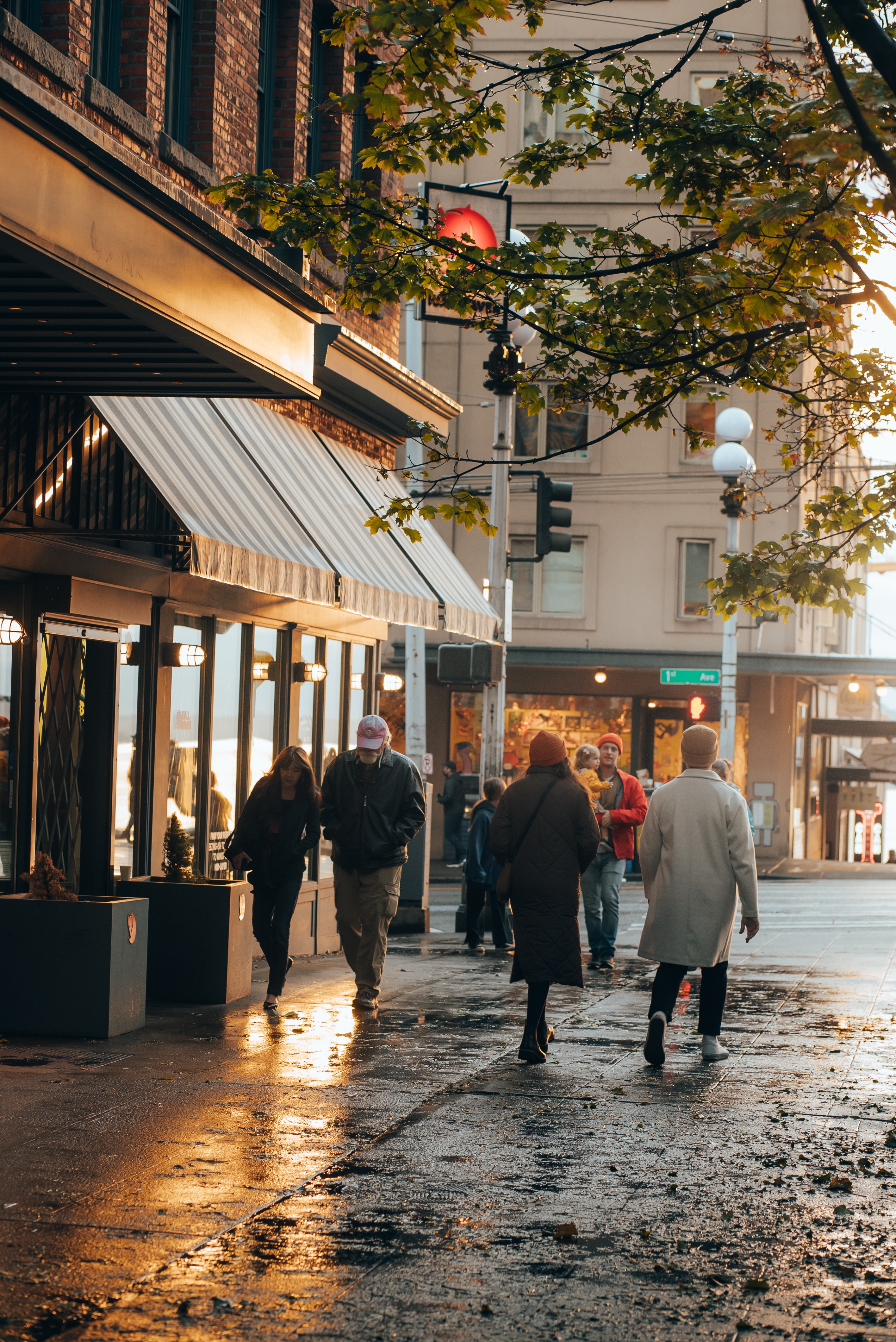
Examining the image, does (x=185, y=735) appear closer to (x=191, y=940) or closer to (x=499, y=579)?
(x=191, y=940)

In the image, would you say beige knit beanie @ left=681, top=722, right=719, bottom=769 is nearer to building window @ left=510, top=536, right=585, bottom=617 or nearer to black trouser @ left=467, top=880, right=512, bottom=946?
black trouser @ left=467, top=880, right=512, bottom=946

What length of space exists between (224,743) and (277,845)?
2709 mm

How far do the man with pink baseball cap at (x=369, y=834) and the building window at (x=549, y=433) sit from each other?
24.8 m

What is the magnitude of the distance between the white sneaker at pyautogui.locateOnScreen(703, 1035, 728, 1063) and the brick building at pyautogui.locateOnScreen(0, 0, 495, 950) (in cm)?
403

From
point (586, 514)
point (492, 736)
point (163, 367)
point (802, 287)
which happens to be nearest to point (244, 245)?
point (163, 367)

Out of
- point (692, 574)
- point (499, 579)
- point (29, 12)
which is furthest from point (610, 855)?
point (692, 574)

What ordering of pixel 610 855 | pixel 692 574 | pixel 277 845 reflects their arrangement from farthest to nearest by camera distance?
pixel 692 574, pixel 610 855, pixel 277 845

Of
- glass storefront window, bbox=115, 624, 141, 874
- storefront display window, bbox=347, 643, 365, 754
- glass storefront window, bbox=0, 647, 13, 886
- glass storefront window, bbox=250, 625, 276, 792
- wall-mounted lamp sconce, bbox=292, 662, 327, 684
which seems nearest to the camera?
glass storefront window, bbox=0, 647, 13, 886

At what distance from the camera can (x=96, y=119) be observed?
10.0 m

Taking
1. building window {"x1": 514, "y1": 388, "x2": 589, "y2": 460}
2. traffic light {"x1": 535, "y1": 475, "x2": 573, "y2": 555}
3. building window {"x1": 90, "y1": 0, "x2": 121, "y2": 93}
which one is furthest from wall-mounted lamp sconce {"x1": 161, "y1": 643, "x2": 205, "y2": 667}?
building window {"x1": 514, "y1": 388, "x2": 589, "y2": 460}

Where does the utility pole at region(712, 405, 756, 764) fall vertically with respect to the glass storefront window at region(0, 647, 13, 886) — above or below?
above

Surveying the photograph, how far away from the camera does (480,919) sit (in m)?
15.5

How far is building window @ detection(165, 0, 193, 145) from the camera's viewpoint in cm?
1217

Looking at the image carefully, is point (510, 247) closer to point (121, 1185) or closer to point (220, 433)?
point (220, 433)
